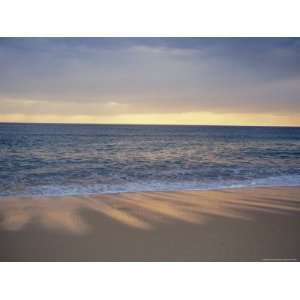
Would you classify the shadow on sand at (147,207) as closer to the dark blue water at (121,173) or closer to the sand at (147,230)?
the sand at (147,230)

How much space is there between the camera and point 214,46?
4.71 metres

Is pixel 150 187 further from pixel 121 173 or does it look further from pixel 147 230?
pixel 147 230

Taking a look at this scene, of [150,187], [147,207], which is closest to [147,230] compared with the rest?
[147,207]

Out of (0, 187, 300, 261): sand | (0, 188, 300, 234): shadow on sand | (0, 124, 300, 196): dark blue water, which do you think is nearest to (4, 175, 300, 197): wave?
(0, 124, 300, 196): dark blue water

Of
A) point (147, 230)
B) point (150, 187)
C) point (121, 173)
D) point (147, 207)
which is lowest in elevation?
point (147, 230)

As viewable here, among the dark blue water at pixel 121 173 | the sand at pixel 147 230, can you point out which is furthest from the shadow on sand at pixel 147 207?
the dark blue water at pixel 121 173

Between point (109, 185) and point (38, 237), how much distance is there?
224 cm

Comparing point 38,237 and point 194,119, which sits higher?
point 194,119

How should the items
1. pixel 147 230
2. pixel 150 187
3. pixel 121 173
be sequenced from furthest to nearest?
pixel 121 173 < pixel 150 187 < pixel 147 230

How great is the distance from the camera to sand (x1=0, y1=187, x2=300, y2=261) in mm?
4172

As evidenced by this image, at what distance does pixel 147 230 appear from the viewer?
4.47 metres

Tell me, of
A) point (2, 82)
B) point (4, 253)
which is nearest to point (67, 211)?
point (4, 253)

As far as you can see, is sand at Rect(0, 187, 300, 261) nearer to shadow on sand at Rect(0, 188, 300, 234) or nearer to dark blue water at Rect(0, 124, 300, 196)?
shadow on sand at Rect(0, 188, 300, 234)
